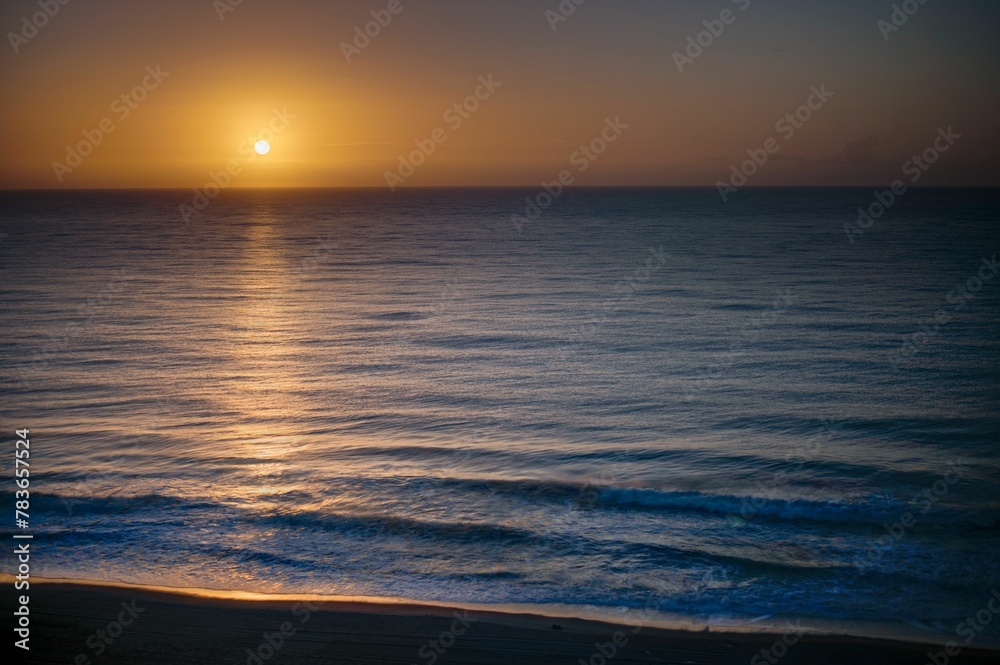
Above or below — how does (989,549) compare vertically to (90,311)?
below

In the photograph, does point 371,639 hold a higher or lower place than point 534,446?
lower

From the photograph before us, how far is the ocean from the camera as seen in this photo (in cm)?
848

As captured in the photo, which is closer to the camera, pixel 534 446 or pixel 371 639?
pixel 371 639

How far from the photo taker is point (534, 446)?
13484 mm

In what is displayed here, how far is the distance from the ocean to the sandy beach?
470mm

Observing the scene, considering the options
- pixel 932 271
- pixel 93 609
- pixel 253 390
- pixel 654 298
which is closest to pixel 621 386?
pixel 253 390

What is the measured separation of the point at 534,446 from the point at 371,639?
6811mm

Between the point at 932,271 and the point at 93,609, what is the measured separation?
1717 inches

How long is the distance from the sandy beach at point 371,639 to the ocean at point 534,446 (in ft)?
1.54

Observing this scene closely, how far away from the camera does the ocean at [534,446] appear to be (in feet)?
27.8

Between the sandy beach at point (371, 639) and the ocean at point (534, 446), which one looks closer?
the sandy beach at point (371, 639)

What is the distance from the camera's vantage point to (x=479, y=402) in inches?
648

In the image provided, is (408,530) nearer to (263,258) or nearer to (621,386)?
(621,386)

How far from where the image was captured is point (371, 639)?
6957 mm
